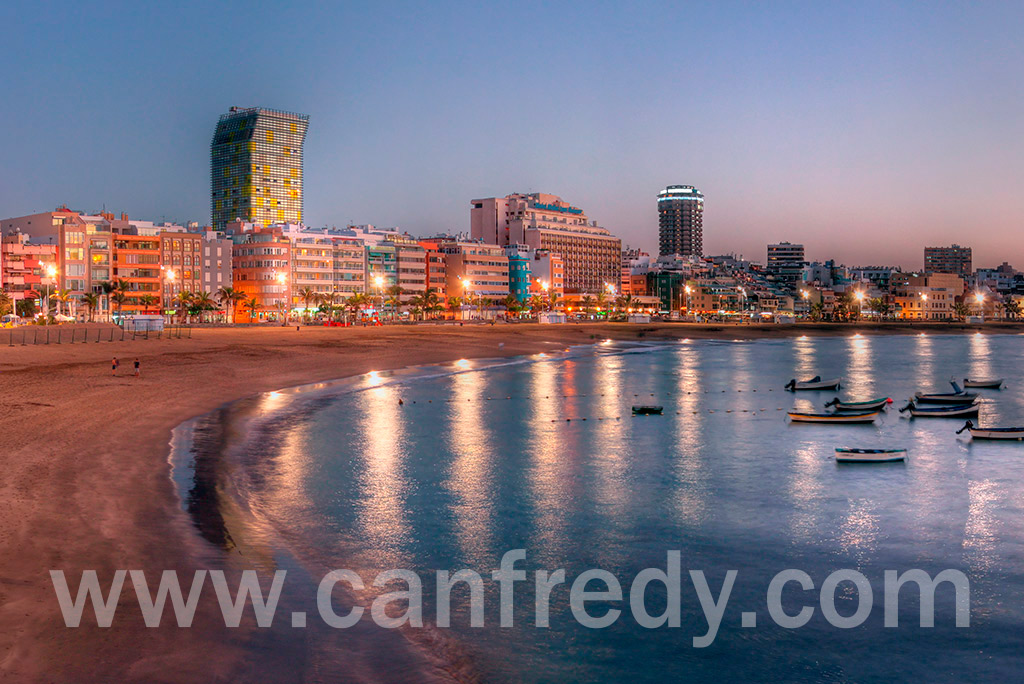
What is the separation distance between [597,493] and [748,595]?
352 inches

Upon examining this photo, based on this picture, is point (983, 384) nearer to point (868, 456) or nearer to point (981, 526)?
point (868, 456)

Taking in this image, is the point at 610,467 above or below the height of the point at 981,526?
above

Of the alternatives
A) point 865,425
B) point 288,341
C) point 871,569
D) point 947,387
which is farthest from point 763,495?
point 288,341

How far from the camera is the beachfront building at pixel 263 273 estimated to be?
511ft

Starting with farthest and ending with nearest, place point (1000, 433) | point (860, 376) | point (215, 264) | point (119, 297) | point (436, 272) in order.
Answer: point (436, 272)
point (215, 264)
point (119, 297)
point (860, 376)
point (1000, 433)

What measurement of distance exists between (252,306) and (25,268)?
123ft

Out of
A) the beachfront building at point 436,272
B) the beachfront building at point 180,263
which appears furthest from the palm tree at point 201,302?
the beachfront building at point 436,272

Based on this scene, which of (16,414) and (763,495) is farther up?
(16,414)

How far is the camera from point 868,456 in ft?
98.4

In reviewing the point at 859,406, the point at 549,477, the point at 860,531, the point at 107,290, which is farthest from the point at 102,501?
the point at 107,290

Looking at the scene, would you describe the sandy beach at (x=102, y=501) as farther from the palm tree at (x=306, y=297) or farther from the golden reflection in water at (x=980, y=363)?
the palm tree at (x=306, y=297)

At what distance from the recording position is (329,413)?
40.6m

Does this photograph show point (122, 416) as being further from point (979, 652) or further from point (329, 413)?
point (979, 652)

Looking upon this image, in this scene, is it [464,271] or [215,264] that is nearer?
[215,264]
